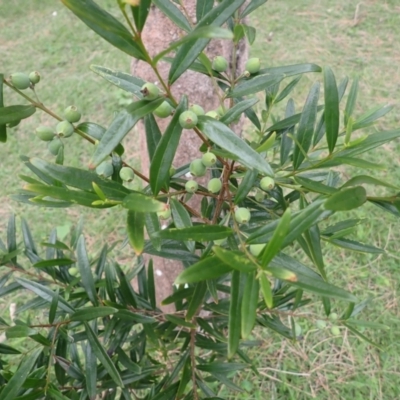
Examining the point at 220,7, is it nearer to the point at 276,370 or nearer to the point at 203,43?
the point at 203,43

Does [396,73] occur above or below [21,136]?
above

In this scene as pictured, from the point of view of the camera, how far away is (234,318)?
445 mm

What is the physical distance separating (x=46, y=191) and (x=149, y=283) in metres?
0.58

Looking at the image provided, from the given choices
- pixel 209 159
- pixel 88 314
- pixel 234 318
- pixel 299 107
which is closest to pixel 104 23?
pixel 209 159

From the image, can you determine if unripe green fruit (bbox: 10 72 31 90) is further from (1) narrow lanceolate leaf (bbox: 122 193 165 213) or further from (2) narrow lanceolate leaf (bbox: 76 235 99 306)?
(2) narrow lanceolate leaf (bbox: 76 235 99 306)

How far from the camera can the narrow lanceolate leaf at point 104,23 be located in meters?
0.34

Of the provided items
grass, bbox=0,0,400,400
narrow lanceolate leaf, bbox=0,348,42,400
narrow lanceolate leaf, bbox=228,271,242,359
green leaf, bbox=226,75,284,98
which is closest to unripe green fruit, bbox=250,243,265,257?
narrow lanceolate leaf, bbox=228,271,242,359

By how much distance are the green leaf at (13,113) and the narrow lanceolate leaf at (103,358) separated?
16.2 inches

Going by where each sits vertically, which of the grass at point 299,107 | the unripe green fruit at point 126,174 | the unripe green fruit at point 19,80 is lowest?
the grass at point 299,107

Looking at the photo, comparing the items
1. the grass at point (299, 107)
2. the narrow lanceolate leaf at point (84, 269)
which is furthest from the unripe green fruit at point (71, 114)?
the grass at point (299, 107)

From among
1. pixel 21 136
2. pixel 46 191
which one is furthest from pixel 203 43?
pixel 21 136

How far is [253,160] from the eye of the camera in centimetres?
44

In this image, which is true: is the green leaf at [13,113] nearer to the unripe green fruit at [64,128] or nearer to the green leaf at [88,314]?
the unripe green fruit at [64,128]

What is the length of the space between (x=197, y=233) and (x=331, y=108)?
0.26m
